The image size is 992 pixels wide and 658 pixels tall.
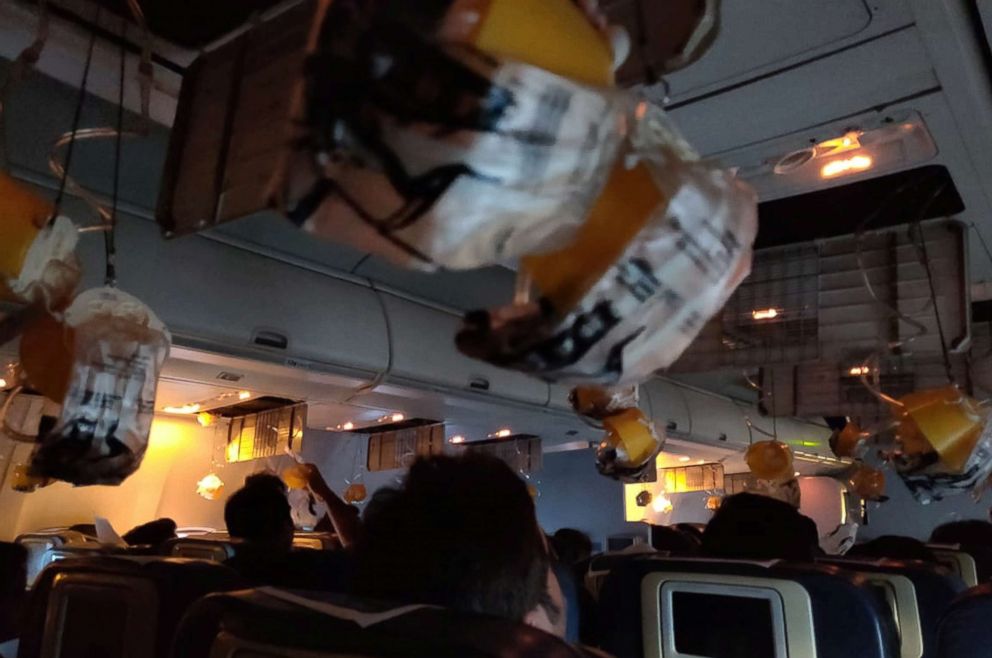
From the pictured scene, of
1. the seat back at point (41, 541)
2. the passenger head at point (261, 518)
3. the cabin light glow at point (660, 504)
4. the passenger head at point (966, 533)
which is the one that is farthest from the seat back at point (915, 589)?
the cabin light glow at point (660, 504)

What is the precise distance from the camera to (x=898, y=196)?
281cm

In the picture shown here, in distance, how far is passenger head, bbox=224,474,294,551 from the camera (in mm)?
2664

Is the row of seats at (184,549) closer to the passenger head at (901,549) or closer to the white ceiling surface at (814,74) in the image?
the white ceiling surface at (814,74)

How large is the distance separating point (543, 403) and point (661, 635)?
3.00 m

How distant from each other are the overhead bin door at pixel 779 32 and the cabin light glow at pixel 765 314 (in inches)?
62.3

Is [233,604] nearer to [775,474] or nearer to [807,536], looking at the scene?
[807,536]

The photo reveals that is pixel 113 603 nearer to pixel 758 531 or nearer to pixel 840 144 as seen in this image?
pixel 758 531

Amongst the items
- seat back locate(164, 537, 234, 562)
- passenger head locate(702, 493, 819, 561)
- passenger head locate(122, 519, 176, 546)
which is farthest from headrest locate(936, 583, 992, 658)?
passenger head locate(122, 519, 176, 546)

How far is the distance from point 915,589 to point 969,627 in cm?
97

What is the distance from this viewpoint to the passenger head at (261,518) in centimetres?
266

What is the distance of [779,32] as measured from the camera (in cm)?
172

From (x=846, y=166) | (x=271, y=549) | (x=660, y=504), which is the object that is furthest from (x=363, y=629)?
(x=660, y=504)

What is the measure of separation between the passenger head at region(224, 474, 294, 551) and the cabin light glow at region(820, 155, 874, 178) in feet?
7.23

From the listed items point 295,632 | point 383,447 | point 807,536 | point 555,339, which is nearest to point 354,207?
point 555,339
